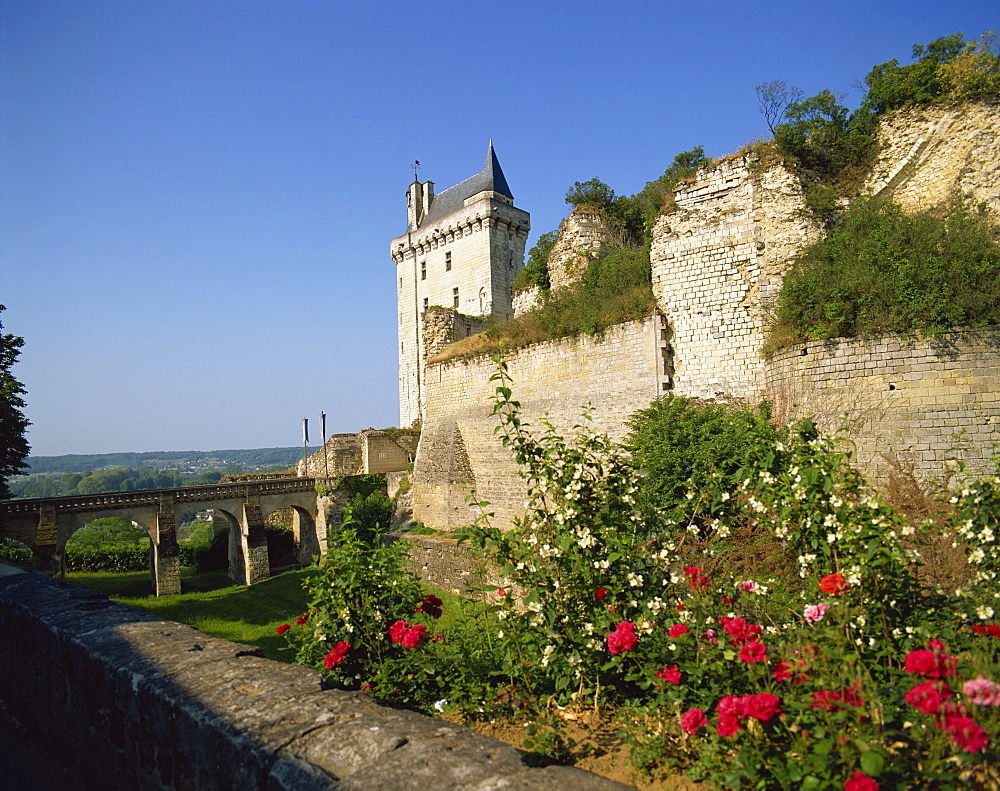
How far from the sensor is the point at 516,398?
59.9 feet

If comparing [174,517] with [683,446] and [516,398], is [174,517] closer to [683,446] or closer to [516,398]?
[516,398]

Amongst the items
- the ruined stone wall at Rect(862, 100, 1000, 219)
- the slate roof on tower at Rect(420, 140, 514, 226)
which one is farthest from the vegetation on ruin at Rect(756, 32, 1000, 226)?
the slate roof on tower at Rect(420, 140, 514, 226)

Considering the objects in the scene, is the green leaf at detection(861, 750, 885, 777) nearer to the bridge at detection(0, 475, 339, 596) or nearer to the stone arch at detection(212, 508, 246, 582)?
the bridge at detection(0, 475, 339, 596)

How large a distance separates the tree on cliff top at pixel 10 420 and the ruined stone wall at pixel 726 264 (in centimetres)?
1848

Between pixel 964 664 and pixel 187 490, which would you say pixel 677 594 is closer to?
pixel 964 664

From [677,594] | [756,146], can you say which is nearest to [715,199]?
[756,146]

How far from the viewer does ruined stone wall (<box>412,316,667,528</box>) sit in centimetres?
1330

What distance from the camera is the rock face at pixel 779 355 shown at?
340 inches

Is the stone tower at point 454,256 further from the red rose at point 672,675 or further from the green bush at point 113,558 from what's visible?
the red rose at point 672,675

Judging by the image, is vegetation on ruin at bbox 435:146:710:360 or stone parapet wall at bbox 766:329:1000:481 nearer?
stone parapet wall at bbox 766:329:1000:481

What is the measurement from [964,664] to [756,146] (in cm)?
1131

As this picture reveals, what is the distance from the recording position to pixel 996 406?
8305 mm

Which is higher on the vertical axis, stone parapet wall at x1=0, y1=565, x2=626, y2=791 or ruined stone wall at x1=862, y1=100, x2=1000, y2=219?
ruined stone wall at x1=862, y1=100, x2=1000, y2=219

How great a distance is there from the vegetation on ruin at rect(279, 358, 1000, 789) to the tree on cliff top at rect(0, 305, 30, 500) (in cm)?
1783
